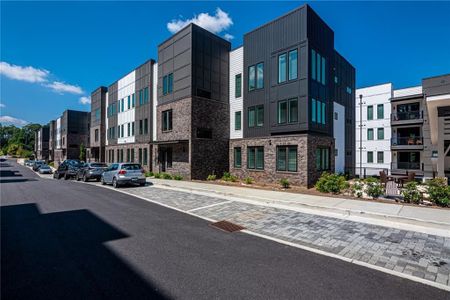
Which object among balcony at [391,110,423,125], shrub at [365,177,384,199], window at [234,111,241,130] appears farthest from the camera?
balcony at [391,110,423,125]

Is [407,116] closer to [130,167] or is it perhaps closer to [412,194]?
[412,194]

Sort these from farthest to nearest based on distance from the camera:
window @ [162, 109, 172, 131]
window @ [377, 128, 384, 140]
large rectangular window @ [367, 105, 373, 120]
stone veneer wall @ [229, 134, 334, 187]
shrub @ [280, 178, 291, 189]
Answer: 1. large rectangular window @ [367, 105, 373, 120]
2. window @ [377, 128, 384, 140]
3. window @ [162, 109, 172, 131]
4. stone veneer wall @ [229, 134, 334, 187]
5. shrub @ [280, 178, 291, 189]

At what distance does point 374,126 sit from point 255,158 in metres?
21.9

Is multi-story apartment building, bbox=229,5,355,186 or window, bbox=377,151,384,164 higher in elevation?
multi-story apartment building, bbox=229,5,355,186

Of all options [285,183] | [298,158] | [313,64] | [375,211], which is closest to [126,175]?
[285,183]

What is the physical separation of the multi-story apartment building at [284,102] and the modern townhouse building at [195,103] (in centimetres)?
136

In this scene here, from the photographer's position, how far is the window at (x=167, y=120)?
74.3ft

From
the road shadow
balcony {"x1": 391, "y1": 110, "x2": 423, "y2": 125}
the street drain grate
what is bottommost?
the street drain grate

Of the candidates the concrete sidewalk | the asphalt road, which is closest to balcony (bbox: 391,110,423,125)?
the concrete sidewalk

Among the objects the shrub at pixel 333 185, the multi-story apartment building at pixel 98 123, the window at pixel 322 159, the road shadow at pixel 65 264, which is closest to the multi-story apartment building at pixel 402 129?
the window at pixel 322 159

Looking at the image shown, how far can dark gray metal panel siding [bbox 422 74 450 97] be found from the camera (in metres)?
25.6

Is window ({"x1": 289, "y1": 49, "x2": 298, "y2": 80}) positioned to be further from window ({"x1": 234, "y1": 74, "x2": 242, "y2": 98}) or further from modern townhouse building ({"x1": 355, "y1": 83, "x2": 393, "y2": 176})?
modern townhouse building ({"x1": 355, "y1": 83, "x2": 393, "y2": 176})

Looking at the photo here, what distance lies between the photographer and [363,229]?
21.9 ft

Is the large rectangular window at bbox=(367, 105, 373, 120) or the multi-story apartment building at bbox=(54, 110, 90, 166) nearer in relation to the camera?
the large rectangular window at bbox=(367, 105, 373, 120)
